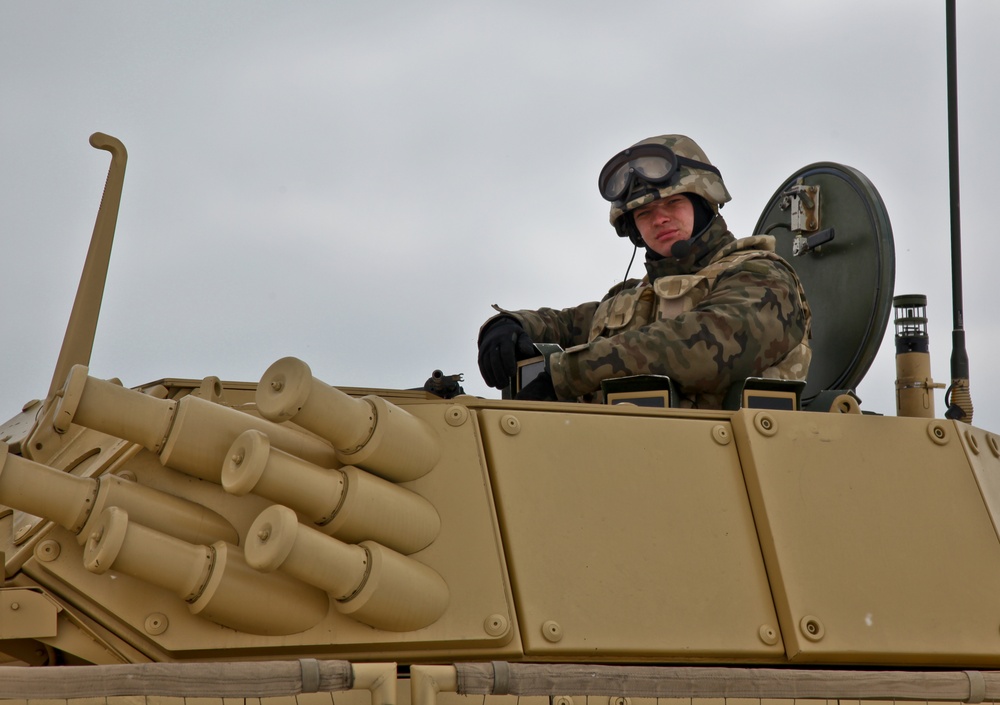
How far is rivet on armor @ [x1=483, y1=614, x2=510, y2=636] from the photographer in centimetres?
389

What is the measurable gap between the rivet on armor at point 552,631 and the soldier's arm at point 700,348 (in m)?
1.67

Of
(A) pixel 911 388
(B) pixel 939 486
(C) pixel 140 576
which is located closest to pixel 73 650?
(C) pixel 140 576

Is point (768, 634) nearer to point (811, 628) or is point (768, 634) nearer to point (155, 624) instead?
point (811, 628)

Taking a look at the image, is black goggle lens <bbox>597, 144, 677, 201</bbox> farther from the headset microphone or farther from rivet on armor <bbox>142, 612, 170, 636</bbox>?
rivet on armor <bbox>142, 612, 170, 636</bbox>

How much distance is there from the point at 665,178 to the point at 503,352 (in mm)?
1278

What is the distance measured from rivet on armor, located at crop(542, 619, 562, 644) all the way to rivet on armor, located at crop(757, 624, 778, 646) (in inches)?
26.0

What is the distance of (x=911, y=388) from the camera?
5.55 meters

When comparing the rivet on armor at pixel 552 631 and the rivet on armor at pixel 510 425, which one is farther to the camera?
the rivet on armor at pixel 510 425

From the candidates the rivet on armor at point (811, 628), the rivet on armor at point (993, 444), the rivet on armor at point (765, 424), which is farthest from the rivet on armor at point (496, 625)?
the rivet on armor at point (993, 444)

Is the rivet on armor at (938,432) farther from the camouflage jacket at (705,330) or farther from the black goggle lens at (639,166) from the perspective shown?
the black goggle lens at (639,166)

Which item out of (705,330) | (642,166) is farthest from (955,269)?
(705,330)

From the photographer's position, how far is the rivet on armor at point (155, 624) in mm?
3766

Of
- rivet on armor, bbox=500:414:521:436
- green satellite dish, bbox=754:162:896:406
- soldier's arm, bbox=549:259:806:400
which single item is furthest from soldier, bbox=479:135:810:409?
rivet on armor, bbox=500:414:521:436

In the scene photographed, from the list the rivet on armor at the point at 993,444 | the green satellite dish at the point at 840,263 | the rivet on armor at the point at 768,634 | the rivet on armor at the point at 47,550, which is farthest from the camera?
Answer: the green satellite dish at the point at 840,263
